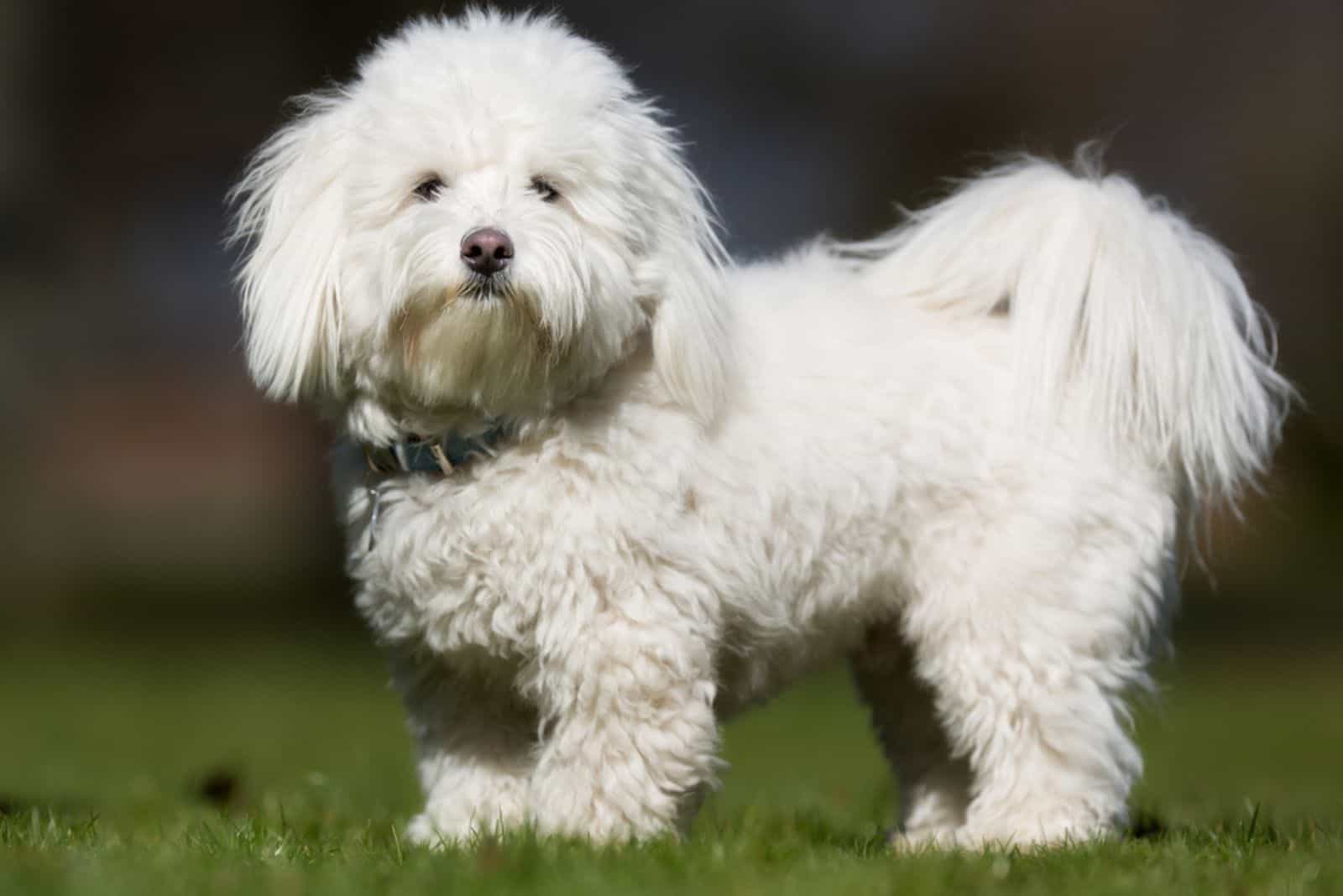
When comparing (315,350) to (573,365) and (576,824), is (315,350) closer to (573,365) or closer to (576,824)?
(573,365)

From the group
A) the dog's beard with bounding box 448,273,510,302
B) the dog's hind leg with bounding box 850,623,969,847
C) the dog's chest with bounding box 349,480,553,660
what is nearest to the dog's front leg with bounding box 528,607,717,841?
the dog's chest with bounding box 349,480,553,660

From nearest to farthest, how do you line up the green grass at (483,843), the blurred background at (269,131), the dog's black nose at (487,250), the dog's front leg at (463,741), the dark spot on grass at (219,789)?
the green grass at (483,843)
the dog's black nose at (487,250)
the dog's front leg at (463,741)
the dark spot on grass at (219,789)
the blurred background at (269,131)

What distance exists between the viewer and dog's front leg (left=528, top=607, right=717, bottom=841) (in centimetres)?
434

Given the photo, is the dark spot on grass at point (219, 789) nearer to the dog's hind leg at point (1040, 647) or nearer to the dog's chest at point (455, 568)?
the dog's chest at point (455, 568)

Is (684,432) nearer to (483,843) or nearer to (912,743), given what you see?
(483,843)

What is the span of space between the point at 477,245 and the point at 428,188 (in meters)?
0.37

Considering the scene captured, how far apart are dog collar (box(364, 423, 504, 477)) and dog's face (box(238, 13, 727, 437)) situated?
0.23ft

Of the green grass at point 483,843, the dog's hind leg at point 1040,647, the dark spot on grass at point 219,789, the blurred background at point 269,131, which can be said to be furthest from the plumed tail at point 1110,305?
the blurred background at point 269,131

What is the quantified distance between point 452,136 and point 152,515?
18.2 m

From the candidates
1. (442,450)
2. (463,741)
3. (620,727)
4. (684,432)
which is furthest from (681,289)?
(463,741)

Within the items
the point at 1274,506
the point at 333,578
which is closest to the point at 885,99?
the point at 333,578

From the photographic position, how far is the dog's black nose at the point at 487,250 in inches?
162

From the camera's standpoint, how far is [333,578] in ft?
63.4

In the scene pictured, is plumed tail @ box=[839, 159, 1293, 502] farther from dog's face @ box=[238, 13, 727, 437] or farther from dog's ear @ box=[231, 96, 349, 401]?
dog's ear @ box=[231, 96, 349, 401]
